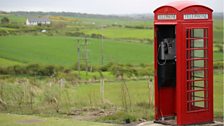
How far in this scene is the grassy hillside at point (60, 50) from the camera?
29.9 metres

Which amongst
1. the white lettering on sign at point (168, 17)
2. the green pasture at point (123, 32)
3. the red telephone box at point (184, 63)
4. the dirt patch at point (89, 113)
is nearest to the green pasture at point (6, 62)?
the green pasture at point (123, 32)

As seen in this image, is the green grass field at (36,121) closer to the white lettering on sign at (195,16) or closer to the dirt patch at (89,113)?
the dirt patch at (89,113)

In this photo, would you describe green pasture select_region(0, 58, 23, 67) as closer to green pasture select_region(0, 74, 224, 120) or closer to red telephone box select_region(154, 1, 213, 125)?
green pasture select_region(0, 74, 224, 120)

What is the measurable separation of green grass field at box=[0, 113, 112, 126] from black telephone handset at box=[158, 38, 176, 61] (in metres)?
1.85

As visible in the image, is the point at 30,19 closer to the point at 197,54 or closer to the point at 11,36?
the point at 11,36

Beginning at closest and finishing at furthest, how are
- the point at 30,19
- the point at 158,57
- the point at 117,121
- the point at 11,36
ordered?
the point at 158,57 < the point at 117,121 < the point at 11,36 < the point at 30,19

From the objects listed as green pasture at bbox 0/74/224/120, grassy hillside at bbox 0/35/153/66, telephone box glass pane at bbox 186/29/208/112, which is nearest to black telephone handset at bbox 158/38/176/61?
telephone box glass pane at bbox 186/29/208/112

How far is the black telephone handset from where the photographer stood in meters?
9.69

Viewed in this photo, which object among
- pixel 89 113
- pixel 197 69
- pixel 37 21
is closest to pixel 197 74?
pixel 197 69

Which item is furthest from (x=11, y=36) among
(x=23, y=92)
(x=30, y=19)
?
(x=23, y=92)

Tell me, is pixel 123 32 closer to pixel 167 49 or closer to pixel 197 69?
pixel 167 49

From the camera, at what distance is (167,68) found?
9.88m

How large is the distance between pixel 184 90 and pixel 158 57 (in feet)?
3.37

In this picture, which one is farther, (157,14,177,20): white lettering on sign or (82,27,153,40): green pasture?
(82,27,153,40): green pasture
